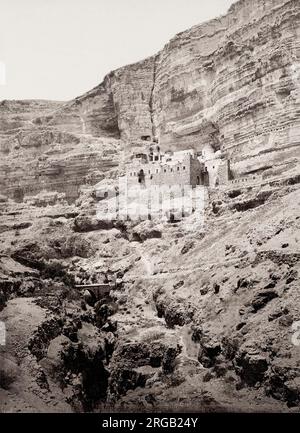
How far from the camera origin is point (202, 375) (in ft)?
133

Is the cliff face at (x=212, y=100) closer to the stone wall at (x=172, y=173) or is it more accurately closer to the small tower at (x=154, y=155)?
the small tower at (x=154, y=155)

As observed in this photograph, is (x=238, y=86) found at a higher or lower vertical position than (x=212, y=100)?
higher

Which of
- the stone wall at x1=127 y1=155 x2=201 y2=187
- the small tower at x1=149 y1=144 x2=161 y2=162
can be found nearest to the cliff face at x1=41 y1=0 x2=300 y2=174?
the small tower at x1=149 y1=144 x2=161 y2=162

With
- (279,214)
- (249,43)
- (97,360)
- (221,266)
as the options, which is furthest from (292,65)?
(97,360)

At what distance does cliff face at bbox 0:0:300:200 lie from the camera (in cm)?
6694

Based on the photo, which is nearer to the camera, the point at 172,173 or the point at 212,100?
the point at 172,173

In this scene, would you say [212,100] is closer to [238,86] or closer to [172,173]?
[238,86]

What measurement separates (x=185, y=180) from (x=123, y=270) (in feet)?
41.3

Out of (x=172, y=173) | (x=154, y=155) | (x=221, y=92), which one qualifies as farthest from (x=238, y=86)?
(x=172, y=173)

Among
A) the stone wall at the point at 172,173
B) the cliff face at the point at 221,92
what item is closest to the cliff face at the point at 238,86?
the cliff face at the point at 221,92

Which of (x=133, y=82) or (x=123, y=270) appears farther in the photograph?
(x=133, y=82)

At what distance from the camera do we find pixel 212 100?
77688 mm

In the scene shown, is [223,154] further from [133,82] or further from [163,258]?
[133,82]
